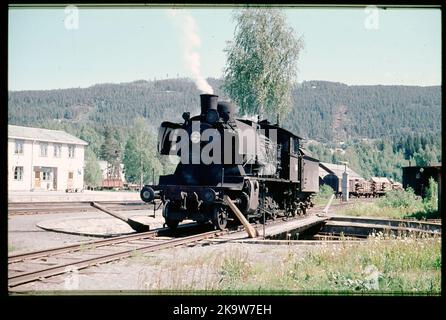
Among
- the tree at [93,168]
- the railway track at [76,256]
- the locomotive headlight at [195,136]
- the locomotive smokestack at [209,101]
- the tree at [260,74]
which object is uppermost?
the tree at [260,74]

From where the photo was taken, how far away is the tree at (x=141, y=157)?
13.4m

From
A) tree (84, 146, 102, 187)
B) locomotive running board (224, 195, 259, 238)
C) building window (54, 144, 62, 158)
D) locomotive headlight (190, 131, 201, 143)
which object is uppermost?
locomotive headlight (190, 131, 201, 143)

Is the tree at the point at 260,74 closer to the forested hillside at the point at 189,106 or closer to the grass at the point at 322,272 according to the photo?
the forested hillside at the point at 189,106

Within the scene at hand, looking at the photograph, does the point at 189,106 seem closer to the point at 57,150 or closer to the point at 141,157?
the point at 141,157

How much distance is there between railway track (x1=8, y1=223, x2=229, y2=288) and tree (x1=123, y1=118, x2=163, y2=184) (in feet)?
9.57

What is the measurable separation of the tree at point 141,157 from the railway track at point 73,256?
2.92 m

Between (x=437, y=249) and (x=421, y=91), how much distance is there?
316 cm

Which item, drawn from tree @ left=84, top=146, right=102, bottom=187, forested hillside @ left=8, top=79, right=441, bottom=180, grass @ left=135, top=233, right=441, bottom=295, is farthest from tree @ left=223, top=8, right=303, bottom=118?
grass @ left=135, top=233, right=441, bottom=295

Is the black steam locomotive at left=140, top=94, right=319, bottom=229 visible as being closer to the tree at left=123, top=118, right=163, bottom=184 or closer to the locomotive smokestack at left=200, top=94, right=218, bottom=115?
the locomotive smokestack at left=200, top=94, right=218, bottom=115

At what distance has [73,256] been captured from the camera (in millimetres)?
8578

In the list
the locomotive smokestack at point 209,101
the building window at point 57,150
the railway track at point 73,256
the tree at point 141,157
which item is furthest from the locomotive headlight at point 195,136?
the building window at point 57,150

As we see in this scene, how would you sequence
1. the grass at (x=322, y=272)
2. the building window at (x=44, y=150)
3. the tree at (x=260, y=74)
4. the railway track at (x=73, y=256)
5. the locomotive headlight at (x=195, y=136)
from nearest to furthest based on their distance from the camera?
the grass at (x=322, y=272) → the railway track at (x=73, y=256) → the locomotive headlight at (x=195, y=136) → the building window at (x=44, y=150) → the tree at (x=260, y=74)

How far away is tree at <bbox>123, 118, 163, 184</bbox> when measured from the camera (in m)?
13.4
